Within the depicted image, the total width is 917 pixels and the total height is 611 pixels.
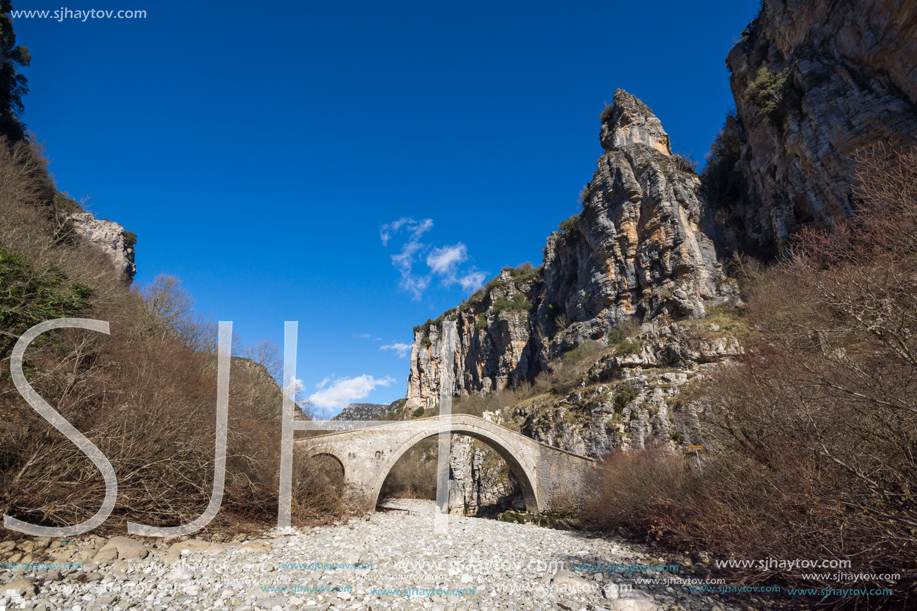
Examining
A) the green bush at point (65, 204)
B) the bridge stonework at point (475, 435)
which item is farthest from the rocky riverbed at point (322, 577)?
the green bush at point (65, 204)

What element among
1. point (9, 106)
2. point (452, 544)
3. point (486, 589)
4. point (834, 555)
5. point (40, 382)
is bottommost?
point (452, 544)

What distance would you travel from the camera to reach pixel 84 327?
723cm

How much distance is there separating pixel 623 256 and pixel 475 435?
17730 millimetres

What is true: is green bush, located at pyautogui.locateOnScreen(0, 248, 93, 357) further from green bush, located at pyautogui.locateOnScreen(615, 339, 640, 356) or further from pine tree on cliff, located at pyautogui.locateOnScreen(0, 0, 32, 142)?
green bush, located at pyautogui.locateOnScreen(615, 339, 640, 356)

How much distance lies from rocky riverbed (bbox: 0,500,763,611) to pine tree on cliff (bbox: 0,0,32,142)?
2008cm

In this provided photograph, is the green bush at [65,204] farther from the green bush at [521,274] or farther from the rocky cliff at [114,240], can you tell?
the green bush at [521,274]

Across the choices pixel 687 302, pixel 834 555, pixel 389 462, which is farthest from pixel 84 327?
pixel 687 302

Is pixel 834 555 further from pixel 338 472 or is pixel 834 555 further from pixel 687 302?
pixel 687 302

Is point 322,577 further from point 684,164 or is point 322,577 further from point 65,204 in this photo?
point 684,164

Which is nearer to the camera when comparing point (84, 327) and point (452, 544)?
point (84, 327)

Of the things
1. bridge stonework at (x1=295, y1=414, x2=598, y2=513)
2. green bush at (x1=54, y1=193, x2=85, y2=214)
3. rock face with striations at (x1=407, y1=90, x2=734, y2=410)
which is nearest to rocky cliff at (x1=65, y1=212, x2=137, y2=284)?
green bush at (x1=54, y1=193, x2=85, y2=214)

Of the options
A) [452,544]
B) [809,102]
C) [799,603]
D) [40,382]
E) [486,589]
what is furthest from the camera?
[809,102]

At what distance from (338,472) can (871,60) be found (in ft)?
97.5

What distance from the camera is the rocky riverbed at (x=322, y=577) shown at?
4809 millimetres
